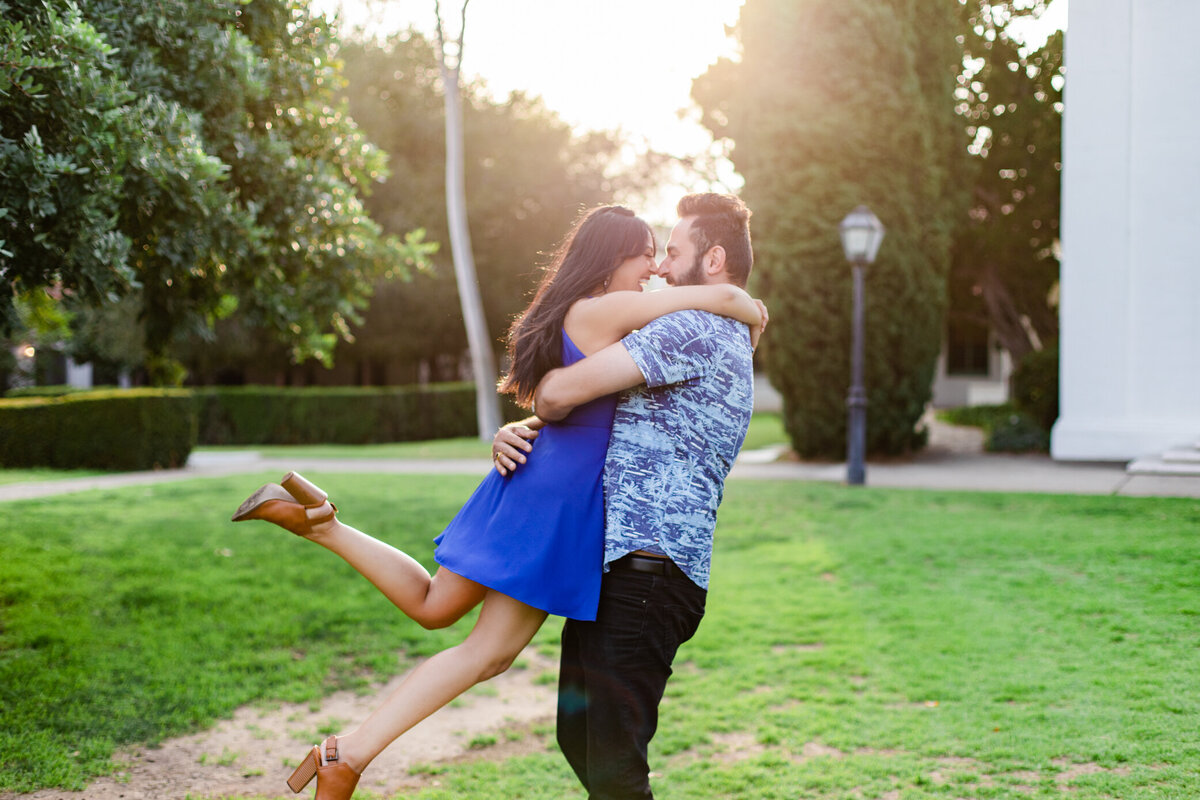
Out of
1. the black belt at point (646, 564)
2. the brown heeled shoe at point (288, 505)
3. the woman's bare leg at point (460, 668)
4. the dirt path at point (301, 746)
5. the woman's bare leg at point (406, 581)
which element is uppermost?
the brown heeled shoe at point (288, 505)

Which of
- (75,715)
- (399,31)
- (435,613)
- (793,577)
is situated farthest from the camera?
(399,31)

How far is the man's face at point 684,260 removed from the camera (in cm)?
275

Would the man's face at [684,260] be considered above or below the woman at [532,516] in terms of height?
above

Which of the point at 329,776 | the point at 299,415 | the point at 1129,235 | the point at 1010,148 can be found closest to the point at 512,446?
the point at 329,776

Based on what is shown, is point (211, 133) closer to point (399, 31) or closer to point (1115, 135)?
point (1115, 135)

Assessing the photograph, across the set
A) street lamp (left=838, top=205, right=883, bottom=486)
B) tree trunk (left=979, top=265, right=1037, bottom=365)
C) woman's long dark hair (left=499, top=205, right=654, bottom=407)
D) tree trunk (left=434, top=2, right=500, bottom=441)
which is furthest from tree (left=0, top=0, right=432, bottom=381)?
tree trunk (left=434, top=2, right=500, bottom=441)

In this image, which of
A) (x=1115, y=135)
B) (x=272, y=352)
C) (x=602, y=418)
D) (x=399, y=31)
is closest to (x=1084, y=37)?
(x=1115, y=135)

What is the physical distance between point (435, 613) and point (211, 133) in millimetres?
3752

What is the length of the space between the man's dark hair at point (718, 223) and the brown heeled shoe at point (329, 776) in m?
1.75

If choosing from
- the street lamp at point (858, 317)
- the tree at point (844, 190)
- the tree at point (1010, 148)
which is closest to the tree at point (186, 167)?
the street lamp at point (858, 317)

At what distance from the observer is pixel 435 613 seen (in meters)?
2.92

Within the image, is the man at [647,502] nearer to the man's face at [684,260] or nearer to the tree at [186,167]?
the man's face at [684,260]

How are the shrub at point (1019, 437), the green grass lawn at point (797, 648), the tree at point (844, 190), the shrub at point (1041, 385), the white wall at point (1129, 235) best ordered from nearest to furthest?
the green grass lawn at point (797, 648) → the white wall at point (1129, 235) → the tree at point (844, 190) → the shrub at point (1019, 437) → the shrub at point (1041, 385)

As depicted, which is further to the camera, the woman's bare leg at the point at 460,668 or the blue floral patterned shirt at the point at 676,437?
the woman's bare leg at the point at 460,668
